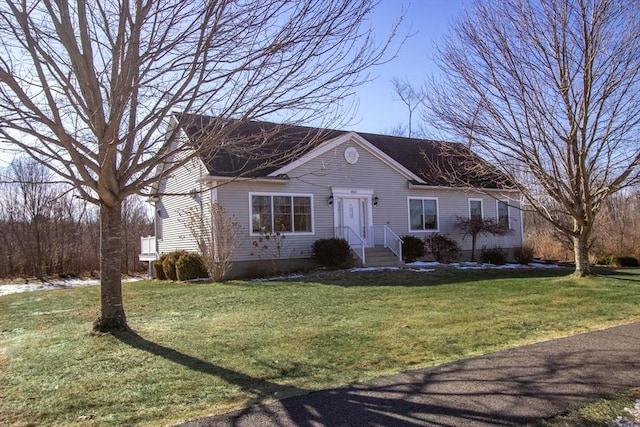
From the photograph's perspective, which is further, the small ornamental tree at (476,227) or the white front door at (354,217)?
the small ornamental tree at (476,227)

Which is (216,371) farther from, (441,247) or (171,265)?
(441,247)

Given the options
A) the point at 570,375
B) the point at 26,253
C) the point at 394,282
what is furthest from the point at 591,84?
the point at 26,253

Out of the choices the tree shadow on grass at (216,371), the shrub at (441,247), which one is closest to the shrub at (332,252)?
the shrub at (441,247)

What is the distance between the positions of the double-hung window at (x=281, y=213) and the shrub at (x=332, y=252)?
989 mm

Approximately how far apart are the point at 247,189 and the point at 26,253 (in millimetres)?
14143

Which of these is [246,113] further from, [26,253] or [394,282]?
[26,253]

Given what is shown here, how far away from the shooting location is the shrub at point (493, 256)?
71.6 feet

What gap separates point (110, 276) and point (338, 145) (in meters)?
12.9

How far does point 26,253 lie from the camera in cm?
2423

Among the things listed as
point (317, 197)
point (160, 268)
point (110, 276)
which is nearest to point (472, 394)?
point (110, 276)

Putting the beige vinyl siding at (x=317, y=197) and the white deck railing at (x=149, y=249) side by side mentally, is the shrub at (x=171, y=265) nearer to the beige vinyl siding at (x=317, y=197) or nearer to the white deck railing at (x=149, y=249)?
the beige vinyl siding at (x=317, y=197)

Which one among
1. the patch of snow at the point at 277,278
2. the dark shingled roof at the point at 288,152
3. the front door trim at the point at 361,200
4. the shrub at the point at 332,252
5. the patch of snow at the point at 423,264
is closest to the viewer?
the dark shingled roof at the point at 288,152

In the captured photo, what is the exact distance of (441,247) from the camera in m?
20.9

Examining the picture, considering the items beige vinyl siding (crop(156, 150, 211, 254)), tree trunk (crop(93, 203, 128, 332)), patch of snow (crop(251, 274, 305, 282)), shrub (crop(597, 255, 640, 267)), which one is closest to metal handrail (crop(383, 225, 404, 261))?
patch of snow (crop(251, 274, 305, 282))
